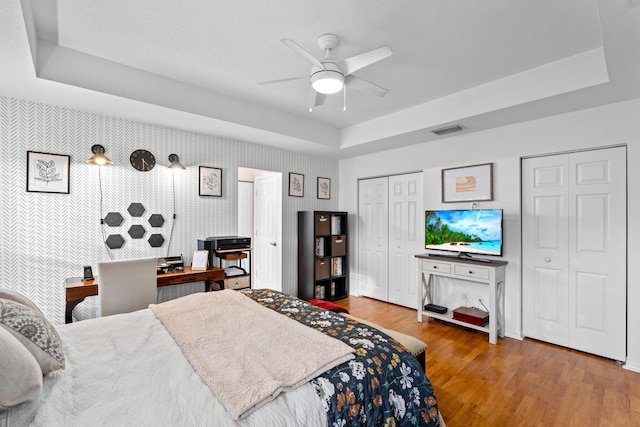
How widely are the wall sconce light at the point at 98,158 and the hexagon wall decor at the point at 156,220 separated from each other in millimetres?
729

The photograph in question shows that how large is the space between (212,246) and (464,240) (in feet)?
10.2

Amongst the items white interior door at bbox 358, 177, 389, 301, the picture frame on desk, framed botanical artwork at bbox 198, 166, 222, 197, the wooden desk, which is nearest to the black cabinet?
white interior door at bbox 358, 177, 389, 301

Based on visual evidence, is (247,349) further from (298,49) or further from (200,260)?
(200,260)

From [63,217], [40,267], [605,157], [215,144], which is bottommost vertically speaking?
[40,267]

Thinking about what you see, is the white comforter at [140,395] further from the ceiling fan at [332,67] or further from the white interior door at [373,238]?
the white interior door at [373,238]

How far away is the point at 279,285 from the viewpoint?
470cm

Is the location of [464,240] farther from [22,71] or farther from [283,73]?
[22,71]

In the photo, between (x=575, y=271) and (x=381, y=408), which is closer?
(x=381, y=408)

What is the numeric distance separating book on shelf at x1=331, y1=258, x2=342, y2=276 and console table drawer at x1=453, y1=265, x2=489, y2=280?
1937mm

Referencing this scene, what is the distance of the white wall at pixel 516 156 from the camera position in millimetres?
2756

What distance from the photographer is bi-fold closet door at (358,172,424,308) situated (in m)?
4.46

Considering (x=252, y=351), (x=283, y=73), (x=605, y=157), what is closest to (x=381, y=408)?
(x=252, y=351)

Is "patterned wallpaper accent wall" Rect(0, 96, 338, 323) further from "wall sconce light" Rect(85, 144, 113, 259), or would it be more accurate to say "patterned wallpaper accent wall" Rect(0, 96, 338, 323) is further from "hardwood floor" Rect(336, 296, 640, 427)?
"hardwood floor" Rect(336, 296, 640, 427)

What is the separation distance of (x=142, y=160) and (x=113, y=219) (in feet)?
2.37
